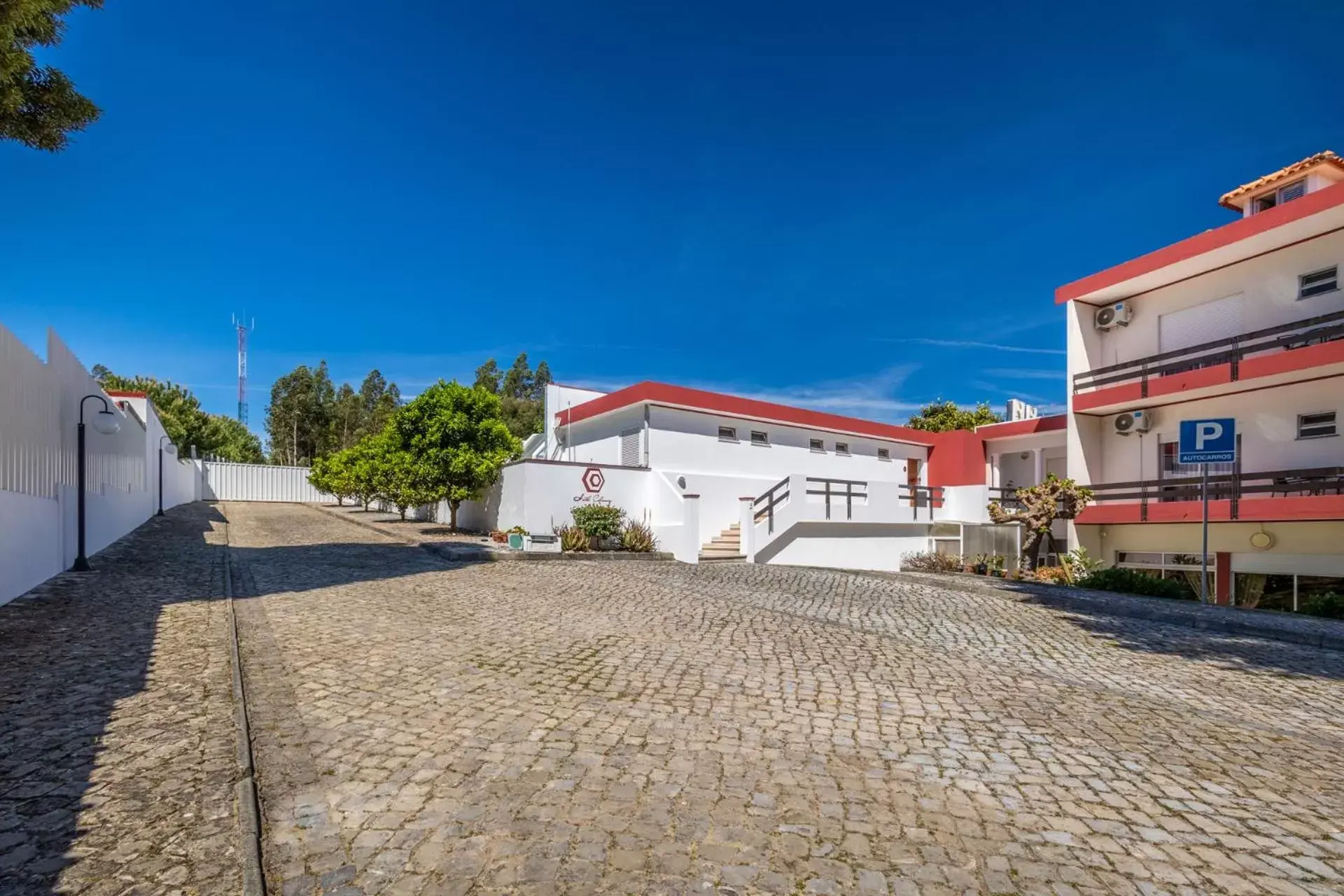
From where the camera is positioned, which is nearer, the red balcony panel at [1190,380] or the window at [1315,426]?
the window at [1315,426]

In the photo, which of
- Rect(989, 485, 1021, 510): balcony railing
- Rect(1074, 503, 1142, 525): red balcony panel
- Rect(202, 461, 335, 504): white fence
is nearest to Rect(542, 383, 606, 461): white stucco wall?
Rect(989, 485, 1021, 510): balcony railing

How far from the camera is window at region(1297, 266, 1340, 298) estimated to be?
46.8ft

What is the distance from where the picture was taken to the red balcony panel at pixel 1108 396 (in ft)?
55.5

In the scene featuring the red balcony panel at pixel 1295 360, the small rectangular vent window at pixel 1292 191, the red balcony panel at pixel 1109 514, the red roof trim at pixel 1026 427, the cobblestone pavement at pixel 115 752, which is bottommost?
the cobblestone pavement at pixel 115 752

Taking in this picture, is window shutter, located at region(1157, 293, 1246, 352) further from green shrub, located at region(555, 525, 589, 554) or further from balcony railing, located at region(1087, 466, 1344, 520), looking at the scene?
green shrub, located at region(555, 525, 589, 554)

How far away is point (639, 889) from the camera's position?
262 cm

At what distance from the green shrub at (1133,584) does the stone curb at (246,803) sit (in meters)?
14.2

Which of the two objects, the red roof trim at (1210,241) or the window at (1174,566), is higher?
the red roof trim at (1210,241)

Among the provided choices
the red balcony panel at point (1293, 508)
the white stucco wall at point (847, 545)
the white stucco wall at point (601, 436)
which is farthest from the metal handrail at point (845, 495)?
the red balcony panel at point (1293, 508)

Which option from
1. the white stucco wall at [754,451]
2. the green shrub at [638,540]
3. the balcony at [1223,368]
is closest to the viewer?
the balcony at [1223,368]

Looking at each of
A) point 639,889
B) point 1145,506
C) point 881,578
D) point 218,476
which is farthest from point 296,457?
point 639,889

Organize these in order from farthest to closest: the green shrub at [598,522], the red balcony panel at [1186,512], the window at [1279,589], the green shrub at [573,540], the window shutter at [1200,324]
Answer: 1. the window shutter at [1200,324]
2. the green shrub at [598,522]
3. the green shrub at [573,540]
4. the red balcony panel at [1186,512]
5. the window at [1279,589]

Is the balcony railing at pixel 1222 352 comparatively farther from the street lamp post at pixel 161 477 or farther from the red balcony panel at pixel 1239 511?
the street lamp post at pixel 161 477

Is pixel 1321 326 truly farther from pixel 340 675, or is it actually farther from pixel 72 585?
pixel 72 585
